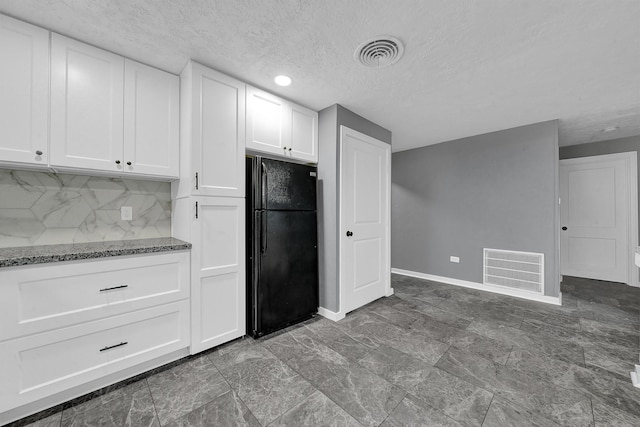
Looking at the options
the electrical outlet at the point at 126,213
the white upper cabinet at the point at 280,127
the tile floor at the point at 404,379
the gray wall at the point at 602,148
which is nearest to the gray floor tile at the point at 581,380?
the tile floor at the point at 404,379

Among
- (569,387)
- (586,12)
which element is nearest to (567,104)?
(586,12)

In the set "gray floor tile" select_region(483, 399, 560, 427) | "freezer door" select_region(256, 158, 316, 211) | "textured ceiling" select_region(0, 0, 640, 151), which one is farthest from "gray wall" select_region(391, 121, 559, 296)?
"freezer door" select_region(256, 158, 316, 211)

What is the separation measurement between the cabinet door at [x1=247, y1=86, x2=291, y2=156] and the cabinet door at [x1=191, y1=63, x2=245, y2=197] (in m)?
0.10

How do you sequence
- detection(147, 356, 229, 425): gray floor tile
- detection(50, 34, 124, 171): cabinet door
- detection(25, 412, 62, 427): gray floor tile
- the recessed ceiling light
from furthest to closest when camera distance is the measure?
1. the recessed ceiling light
2. detection(50, 34, 124, 171): cabinet door
3. detection(147, 356, 229, 425): gray floor tile
4. detection(25, 412, 62, 427): gray floor tile

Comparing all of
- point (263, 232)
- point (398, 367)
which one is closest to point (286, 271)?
point (263, 232)

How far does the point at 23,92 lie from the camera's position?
157 centimetres

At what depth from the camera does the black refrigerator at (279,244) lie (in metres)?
2.30

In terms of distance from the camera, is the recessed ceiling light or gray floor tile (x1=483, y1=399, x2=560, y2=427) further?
the recessed ceiling light

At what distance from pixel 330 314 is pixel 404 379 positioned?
1.10 meters

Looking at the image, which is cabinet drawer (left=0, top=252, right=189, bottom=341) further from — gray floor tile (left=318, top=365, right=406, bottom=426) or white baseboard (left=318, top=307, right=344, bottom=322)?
white baseboard (left=318, top=307, right=344, bottom=322)

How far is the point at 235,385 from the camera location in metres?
1.68

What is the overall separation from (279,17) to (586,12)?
1919mm

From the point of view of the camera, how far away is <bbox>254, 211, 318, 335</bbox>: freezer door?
2.32 meters

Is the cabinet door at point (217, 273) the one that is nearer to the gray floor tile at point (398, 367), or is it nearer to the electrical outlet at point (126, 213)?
the electrical outlet at point (126, 213)
